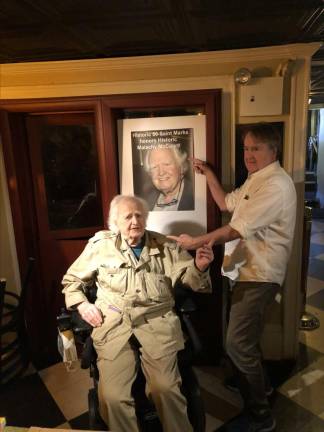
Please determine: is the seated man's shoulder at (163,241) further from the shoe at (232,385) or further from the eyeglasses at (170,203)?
the shoe at (232,385)

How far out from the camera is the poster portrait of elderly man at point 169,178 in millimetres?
2215

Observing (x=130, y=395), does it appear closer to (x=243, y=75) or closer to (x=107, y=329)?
(x=107, y=329)

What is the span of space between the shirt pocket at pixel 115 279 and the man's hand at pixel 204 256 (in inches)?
16.1

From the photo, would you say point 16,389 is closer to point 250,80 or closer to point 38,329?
point 38,329

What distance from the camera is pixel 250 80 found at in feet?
6.60

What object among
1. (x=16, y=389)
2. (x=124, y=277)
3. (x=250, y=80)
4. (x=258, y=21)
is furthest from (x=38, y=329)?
(x=258, y=21)

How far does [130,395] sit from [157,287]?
0.53m

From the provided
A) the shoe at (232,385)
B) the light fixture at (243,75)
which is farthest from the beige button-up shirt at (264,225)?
the shoe at (232,385)

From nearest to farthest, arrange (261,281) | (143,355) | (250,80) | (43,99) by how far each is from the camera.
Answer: (143,355)
(261,281)
(250,80)
(43,99)

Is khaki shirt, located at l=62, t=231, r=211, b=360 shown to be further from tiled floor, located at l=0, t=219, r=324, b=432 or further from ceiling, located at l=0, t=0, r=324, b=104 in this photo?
ceiling, located at l=0, t=0, r=324, b=104

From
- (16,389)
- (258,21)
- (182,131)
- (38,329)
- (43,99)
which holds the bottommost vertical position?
(16,389)

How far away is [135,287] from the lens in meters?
1.81

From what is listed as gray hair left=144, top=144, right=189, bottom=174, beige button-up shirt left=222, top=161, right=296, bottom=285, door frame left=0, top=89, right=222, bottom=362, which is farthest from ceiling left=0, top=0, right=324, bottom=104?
beige button-up shirt left=222, top=161, right=296, bottom=285

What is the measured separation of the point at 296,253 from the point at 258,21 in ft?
4.53
